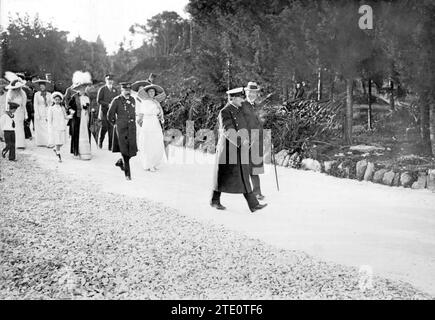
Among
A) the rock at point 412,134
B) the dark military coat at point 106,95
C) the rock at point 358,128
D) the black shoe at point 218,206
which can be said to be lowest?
the black shoe at point 218,206

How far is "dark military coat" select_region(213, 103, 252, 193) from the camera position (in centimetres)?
399

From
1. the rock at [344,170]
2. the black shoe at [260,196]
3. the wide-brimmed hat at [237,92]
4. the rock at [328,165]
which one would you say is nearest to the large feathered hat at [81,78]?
the wide-brimmed hat at [237,92]

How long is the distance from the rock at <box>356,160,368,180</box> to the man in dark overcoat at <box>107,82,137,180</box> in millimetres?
2711

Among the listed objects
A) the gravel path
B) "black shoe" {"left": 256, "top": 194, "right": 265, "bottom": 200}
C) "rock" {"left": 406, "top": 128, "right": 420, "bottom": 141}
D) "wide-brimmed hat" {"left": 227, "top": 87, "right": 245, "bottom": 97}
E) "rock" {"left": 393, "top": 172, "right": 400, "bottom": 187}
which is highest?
"wide-brimmed hat" {"left": 227, "top": 87, "right": 245, "bottom": 97}

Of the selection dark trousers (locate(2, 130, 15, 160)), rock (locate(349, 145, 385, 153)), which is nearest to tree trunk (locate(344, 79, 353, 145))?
rock (locate(349, 145, 385, 153))

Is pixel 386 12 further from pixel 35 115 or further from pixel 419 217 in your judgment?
pixel 35 115

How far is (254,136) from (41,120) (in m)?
4.57

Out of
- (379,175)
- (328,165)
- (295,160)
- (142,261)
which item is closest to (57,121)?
(295,160)

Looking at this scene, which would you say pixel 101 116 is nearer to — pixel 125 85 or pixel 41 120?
pixel 41 120

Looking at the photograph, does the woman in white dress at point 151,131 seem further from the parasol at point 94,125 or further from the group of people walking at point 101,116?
the parasol at point 94,125

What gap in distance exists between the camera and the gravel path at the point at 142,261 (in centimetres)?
258

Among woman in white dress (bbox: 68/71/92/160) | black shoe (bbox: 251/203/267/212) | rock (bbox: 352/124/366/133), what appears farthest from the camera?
rock (bbox: 352/124/366/133)

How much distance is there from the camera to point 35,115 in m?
7.43

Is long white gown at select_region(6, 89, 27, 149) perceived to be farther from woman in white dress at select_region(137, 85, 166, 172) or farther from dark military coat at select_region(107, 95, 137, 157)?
woman in white dress at select_region(137, 85, 166, 172)
